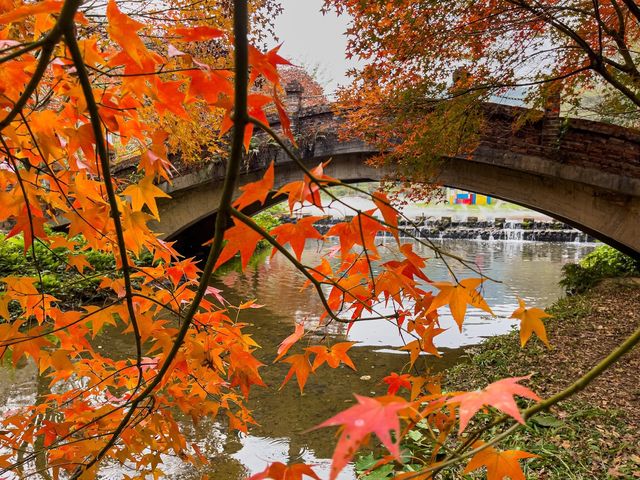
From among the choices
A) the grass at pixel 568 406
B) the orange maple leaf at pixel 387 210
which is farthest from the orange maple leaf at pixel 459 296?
the grass at pixel 568 406

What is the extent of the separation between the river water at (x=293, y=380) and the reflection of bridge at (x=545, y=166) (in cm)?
186

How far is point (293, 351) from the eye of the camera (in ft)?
21.0

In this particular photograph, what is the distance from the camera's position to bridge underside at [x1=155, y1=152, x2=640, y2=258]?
7375 mm

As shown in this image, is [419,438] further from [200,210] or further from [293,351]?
[200,210]

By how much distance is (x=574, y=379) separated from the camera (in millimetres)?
4160

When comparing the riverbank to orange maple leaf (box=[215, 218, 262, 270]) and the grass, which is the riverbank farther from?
orange maple leaf (box=[215, 218, 262, 270])

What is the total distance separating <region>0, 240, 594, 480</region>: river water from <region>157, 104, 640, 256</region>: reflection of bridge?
186 centimetres

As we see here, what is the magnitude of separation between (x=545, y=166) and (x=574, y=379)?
4168mm

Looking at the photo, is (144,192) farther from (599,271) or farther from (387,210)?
(599,271)

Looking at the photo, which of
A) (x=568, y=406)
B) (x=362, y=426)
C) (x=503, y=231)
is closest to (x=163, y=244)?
(x=362, y=426)

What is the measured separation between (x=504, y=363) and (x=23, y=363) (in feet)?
18.1

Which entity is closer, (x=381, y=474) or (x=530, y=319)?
(x=530, y=319)


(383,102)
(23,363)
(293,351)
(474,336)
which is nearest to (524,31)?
(383,102)

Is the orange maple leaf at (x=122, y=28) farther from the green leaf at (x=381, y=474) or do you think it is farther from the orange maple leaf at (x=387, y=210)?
the green leaf at (x=381, y=474)
